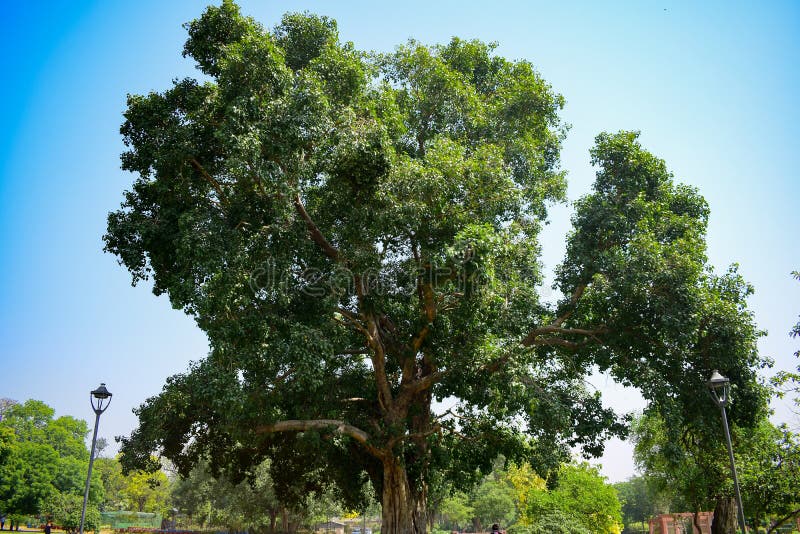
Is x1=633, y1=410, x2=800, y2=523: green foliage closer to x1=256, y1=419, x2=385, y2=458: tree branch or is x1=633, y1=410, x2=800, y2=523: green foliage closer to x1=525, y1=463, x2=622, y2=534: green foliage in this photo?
x1=525, y1=463, x2=622, y2=534: green foliage

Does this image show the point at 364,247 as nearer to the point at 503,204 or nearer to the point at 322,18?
the point at 503,204

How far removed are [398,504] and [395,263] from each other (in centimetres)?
664

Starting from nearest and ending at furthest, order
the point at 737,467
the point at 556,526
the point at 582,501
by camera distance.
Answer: the point at 737,467 → the point at 556,526 → the point at 582,501

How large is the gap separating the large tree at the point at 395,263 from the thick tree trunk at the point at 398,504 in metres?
0.06

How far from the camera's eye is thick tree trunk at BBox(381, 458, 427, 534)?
15.1m

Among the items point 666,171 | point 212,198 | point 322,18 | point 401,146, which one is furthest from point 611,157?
point 212,198

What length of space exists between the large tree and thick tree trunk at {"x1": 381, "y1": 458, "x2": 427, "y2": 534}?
2.3 inches

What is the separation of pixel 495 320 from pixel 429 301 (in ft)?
6.69

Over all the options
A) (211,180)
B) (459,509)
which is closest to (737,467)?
(211,180)

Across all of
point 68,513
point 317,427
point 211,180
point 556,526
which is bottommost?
point 68,513

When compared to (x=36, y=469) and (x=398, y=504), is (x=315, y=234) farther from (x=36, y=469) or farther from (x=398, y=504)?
(x=36, y=469)

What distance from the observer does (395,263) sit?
15352 millimetres

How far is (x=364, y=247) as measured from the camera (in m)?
13.3

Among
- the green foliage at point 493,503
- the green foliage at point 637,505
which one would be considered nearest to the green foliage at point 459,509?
the green foliage at point 493,503
